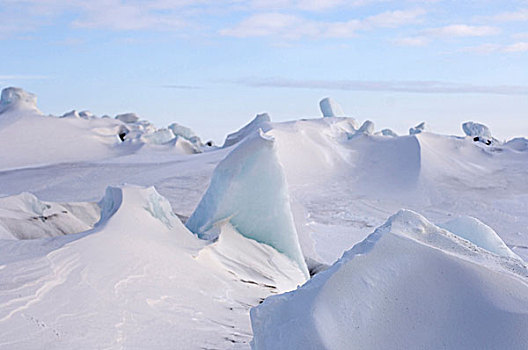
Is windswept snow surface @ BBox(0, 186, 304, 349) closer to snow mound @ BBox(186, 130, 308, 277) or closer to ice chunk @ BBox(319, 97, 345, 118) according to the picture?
snow mound @ BBox(186, 130, 308, 277)

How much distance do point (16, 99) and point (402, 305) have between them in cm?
2536

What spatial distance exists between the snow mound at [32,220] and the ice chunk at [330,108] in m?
17.5

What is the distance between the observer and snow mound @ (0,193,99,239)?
666 cm

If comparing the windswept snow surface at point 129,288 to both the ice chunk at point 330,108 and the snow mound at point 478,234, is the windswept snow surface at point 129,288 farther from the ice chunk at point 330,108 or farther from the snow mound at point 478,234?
the ice chunk at point 330,108

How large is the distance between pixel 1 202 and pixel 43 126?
50.4 ft

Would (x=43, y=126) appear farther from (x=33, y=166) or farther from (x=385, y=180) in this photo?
(x=385, y=180)

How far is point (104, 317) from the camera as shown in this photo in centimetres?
380

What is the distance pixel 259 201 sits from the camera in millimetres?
7043

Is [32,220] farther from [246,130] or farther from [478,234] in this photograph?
[246,130]

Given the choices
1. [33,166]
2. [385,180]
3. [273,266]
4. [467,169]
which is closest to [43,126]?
[33,166]

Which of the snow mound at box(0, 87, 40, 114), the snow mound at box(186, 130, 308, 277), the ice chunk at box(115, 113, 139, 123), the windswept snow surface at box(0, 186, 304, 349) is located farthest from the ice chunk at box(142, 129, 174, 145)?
the windswept snow surface at box(0, 186, 304, 349)

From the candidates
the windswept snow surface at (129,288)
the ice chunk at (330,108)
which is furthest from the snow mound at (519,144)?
the windswept snow surface at (129,288)

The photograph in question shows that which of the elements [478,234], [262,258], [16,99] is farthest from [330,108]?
[478,234]

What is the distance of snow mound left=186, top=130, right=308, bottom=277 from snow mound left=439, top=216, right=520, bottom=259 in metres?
2.24
